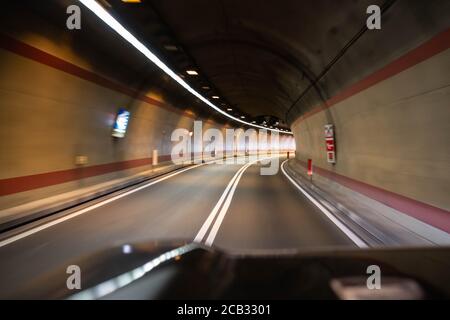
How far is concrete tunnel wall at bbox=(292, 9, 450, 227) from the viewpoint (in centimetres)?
615

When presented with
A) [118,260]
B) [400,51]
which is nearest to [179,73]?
[400,51]

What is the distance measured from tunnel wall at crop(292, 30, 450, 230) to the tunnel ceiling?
5.24 feet

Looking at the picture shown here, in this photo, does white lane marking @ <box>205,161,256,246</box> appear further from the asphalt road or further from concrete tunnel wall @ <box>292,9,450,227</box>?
concrete tunnel wall @ <box>292,9,450,227</box>

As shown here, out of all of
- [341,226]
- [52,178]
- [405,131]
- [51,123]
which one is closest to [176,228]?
[341,226]

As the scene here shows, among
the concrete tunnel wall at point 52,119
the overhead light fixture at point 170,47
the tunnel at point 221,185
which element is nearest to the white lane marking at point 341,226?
the tunnel at point 221,185

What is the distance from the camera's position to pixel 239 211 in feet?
31.0

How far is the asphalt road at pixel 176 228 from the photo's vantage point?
5.41m

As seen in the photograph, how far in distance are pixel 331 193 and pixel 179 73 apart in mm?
8920

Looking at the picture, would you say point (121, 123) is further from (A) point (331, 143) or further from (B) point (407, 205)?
(B) point (407, 205)

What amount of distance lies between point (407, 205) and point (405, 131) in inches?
66.8

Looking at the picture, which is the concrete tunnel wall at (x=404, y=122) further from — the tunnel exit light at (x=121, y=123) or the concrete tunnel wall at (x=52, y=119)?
the tunnel exit light at (x=121, y=123)

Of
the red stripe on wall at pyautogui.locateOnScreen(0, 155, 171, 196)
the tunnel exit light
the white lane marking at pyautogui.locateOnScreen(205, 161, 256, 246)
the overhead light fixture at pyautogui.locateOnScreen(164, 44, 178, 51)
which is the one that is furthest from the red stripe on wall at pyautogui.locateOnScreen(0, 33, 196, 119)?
the white lane marking at pyautogui.locateOnScreen(205, 161, 256, 246)

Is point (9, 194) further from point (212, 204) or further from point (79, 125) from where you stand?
point (212, 204)
